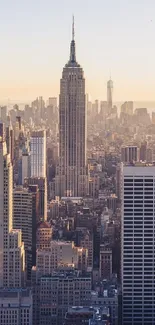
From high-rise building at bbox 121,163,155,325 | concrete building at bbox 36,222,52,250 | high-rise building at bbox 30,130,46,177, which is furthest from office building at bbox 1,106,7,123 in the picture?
high-rise building at bbox 121,163,155,325

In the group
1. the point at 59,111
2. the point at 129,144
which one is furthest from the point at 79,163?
the point at 129,144

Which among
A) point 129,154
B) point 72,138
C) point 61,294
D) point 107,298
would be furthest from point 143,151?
point 72,138

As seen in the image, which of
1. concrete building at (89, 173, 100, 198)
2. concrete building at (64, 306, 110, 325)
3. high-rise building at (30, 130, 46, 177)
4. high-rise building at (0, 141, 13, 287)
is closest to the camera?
concrete building at (64, 306, 110, 325)

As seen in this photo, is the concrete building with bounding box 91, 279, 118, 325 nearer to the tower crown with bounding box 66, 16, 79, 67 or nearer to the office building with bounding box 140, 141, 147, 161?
the office building with bounding box 140, 141, 147, 161

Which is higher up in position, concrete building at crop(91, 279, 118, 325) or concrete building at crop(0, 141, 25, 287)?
concrete building at crop(0, 141, 25, 287)

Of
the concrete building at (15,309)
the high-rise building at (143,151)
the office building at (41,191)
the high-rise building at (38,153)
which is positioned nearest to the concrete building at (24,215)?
the office building at (41,191)
